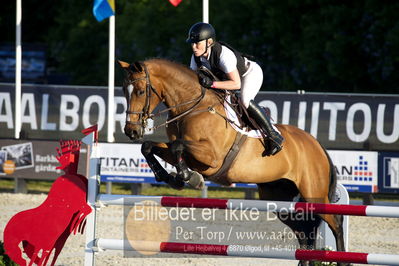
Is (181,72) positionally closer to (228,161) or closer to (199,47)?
(199,47)

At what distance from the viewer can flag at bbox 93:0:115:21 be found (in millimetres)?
12961

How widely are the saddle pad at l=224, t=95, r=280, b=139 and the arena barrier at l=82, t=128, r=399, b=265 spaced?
1.17m

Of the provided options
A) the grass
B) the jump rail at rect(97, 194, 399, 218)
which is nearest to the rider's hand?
the jump rail at rect(97, 194, 399, 218)

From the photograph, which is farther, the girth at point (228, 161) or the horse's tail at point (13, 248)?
the girth at point (228, 161)

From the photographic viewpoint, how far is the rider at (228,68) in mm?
6344

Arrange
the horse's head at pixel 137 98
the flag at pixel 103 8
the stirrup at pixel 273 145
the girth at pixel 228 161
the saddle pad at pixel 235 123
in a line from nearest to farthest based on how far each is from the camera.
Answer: the horse's head at pixel 137 98 < the girth at pixel 228 161 < the saddle pad at pixel 235 123 < the stirrup at pixel 273 145 < the flag at pixel 103 8

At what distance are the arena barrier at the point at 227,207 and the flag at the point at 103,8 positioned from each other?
735 centimetres

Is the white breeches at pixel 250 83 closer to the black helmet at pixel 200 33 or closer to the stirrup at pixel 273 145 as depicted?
the stirrup at pixel 273 145

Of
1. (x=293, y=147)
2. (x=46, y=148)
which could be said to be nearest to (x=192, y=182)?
(x=293, y=147)

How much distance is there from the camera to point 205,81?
6508 millimetres

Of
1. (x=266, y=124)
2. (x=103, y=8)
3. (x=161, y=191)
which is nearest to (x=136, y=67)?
(x=266, y=124)

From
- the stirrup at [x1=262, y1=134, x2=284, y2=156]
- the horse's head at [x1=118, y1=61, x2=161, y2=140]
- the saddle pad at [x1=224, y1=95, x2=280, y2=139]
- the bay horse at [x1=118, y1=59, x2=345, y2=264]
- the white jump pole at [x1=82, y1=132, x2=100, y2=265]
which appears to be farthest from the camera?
the stirrup at [x1=262, y1=134, x2=284, y2=156]

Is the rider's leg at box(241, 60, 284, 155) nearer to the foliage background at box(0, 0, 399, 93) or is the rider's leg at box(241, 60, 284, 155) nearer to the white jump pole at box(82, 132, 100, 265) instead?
the white jump pole at box(82, 132, 100, 265)

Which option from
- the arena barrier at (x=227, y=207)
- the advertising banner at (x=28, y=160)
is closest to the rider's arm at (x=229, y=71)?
the arena barrier at (x=227, y=207)
